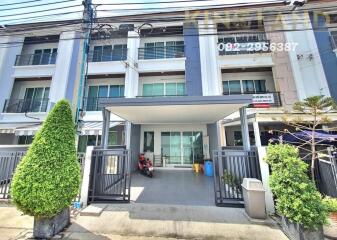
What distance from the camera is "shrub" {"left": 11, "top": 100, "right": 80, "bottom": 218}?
144 inches

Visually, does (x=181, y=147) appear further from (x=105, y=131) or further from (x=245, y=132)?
(x=105, y=131)

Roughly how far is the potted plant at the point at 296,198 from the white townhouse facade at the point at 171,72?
673 centimetres

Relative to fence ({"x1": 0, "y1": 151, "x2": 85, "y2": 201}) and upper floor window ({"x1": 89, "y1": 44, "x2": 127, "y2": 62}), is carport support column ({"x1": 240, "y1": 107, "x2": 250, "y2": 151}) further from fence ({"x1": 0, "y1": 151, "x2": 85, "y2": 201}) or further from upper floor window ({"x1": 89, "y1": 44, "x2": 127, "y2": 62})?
upper floor window ({"x1": 89, "y1": 44, "x2": 127, "y2": 62})

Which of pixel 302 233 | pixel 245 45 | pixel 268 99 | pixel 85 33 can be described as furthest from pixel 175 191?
pixel 245 45

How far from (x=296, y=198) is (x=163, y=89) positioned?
11006 millimetres

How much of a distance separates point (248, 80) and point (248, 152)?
8963mm

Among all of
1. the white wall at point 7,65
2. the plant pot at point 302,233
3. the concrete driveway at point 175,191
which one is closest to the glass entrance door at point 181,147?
the concrete driveway at point 175,191

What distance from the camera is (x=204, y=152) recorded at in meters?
12.5

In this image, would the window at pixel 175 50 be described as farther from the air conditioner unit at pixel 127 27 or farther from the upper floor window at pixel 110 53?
the upper floor window at pixel 110 53

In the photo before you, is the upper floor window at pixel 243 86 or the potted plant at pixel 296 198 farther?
the upper floor window at pixel 243 86

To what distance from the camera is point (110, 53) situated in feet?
44.5

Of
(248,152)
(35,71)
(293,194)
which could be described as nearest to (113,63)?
(35,71)

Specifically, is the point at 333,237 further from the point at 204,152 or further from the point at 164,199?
the point at 204,152

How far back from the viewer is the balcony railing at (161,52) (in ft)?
43.7
